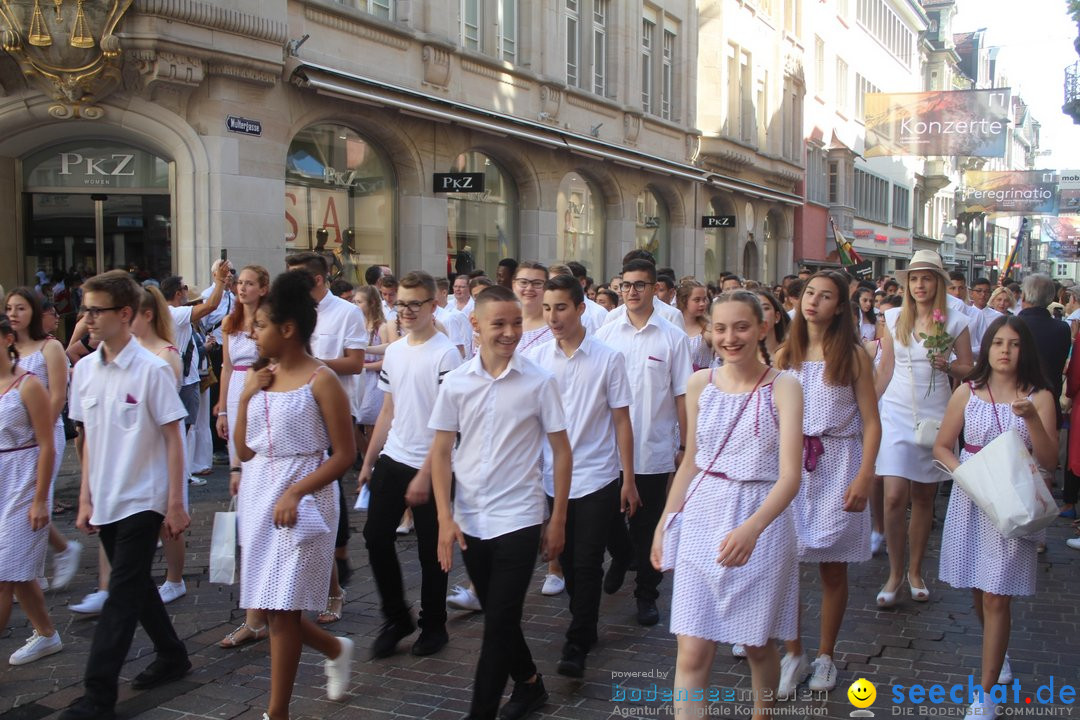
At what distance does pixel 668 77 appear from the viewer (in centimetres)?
2748

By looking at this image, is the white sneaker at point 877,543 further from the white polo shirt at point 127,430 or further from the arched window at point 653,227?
the arched window at point 653,227

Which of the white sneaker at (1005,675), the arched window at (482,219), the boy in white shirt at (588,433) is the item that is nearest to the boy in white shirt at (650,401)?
the boy in white shirt at (588,433)

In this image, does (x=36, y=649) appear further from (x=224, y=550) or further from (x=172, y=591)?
(x=224, y=550)

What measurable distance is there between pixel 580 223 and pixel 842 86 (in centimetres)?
2588

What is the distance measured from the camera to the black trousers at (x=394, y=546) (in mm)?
5297

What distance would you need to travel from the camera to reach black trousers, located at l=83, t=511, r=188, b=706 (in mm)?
4441

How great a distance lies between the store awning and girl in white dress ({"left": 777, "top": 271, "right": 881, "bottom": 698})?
11.2m

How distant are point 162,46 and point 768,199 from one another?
25.1 meters

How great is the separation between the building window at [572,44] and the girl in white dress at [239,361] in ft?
54.7

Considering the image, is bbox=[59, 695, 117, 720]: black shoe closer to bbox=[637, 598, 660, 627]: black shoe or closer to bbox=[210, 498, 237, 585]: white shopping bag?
bbox=[210, 498, 237, 585]: white shopping bag

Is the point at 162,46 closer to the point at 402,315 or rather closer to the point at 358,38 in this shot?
the point at 358,38

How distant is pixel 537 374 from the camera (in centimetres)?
443

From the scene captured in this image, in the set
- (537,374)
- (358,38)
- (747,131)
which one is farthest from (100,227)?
(747,131)

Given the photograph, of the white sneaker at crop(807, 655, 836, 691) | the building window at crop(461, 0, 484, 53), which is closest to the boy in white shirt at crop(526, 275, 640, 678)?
the white sneaker at crop(807, 655, 836, 691)
